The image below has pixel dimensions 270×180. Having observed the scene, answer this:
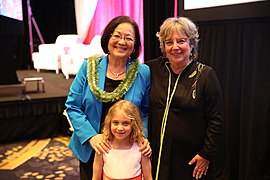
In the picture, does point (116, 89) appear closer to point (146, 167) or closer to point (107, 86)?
point (107, 86)

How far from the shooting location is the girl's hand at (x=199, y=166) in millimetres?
1584

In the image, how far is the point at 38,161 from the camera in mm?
3393

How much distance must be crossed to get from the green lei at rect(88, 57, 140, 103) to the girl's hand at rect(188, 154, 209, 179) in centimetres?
49

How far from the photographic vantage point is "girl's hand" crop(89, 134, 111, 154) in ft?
4.89

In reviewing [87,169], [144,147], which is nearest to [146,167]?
[144,147]

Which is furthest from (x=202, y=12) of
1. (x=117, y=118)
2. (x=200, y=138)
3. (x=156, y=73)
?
(x=117, y=118)

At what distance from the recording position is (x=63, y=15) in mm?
8281

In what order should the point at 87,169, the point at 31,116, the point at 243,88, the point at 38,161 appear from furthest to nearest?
1. the point at 31,116
2. the point at 38,161
3. the point at 243,88
4. the point at 87,169

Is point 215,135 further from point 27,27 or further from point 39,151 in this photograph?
point 27,27

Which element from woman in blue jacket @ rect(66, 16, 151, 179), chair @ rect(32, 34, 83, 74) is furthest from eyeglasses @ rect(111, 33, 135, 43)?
chair @ rect(32, 34, 83, 74)

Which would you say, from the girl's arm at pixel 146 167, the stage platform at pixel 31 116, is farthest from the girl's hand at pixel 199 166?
the stage platform at pixel 31 116

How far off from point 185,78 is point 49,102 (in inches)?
113

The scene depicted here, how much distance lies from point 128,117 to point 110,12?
418 cm

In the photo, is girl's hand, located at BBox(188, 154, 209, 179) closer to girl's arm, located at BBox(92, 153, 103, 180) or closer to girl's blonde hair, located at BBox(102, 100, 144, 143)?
girl's blonde hair, located at BBox(102, 100, 144, 143)
